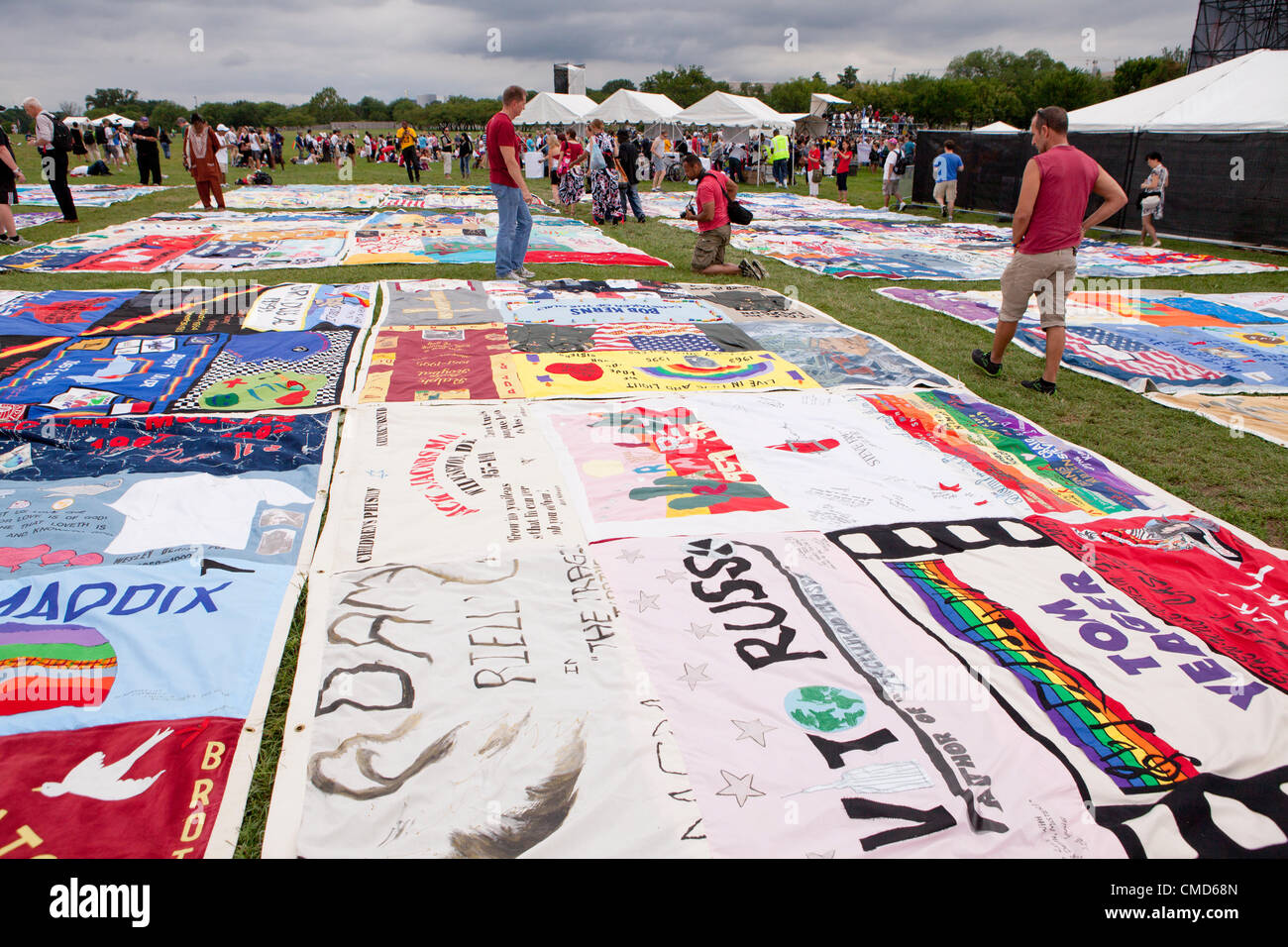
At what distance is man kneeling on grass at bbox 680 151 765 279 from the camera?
26.7ft

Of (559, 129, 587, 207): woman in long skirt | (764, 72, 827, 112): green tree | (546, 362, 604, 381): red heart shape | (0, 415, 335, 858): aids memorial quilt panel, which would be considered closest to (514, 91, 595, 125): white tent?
(559, 129, 587, 207): woman in long skirt

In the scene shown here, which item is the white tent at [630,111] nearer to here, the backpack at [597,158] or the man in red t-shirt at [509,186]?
the backpack at [597,158]

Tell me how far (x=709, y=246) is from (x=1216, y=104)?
10.1m

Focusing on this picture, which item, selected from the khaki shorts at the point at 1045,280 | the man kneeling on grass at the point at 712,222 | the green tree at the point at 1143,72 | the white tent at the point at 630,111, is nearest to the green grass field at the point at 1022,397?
the man kneeling on grass at the point at 712,222

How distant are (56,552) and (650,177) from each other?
23220mm

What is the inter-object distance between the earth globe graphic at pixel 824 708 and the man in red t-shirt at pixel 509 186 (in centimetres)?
574

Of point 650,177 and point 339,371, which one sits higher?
point 650,177

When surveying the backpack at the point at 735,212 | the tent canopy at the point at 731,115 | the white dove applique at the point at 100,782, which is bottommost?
the white dove applique at the point at 100,782

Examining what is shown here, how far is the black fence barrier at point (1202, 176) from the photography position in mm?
11289

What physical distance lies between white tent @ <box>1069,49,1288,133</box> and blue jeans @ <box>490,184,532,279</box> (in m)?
10.8

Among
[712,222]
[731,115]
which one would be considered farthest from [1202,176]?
[731,115]

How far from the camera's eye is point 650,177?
23.8 m

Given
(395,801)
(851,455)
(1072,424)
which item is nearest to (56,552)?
(395,801)
